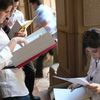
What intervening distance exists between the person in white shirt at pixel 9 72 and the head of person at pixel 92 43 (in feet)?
1.36

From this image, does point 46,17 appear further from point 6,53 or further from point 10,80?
point 6,53

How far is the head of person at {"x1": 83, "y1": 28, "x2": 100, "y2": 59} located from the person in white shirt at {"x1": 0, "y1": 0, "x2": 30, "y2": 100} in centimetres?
41

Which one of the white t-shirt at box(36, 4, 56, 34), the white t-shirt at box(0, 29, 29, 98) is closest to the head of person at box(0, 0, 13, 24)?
the white t-shirt at box(0, 29, 29, 98)

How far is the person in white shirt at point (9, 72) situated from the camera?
5.90 feet

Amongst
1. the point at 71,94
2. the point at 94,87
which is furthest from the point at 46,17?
the point at 94,87

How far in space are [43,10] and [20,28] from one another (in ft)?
7.60

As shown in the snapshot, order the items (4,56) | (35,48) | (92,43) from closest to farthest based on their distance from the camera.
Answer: (4,56) < (35,48) < (92,43)

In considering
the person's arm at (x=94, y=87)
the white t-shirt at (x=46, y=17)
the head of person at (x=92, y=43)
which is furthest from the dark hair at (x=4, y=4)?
the white t-shirt at (x=46, y=17)

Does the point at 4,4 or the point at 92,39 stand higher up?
the point at 4,4

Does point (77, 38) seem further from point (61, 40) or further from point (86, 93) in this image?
point (86, 93)

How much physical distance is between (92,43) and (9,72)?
1.84 ft

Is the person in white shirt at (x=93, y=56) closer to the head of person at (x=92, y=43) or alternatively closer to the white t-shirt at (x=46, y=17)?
the head of person at (x=92, y=43)

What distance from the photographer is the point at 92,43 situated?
6.45 feet

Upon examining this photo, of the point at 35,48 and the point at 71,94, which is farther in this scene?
the point at 71,94
